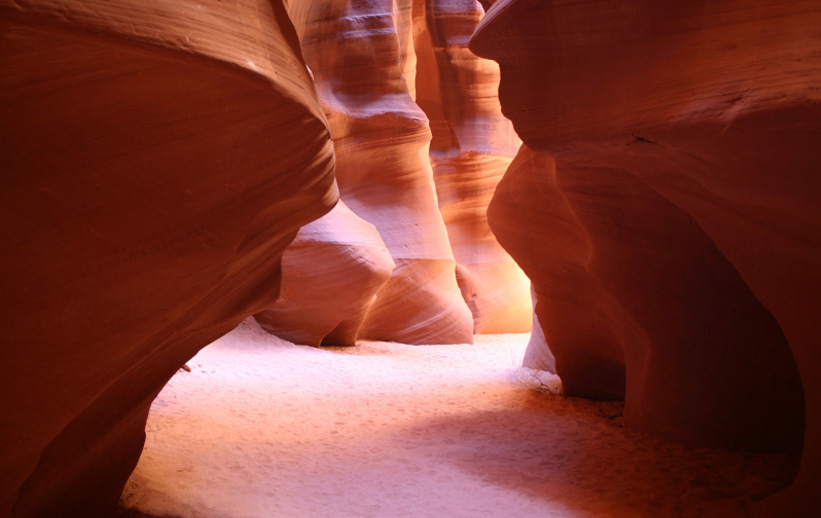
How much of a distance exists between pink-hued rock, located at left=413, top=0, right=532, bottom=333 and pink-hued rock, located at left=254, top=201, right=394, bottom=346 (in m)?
6.10

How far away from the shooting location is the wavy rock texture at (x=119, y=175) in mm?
2047

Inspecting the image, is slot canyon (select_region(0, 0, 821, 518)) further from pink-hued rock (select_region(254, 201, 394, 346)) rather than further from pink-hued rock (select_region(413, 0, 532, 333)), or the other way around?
pink-hued rock (select_region(413, 0, 532, 333))

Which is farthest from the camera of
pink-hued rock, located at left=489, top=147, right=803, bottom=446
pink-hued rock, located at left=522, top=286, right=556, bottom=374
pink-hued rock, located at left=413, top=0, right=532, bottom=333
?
pink-hued rock, located at left=413, top=0, right=532, bottom=333

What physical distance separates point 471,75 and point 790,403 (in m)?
13.6

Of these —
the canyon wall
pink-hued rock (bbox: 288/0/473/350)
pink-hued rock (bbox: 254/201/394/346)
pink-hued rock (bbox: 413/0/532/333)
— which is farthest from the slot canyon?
pink-hued rock (bbox: 413/0/532/333)

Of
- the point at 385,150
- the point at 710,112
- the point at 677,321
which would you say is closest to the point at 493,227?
the point at 677,321

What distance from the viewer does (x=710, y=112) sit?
305cm

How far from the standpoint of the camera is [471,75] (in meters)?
17.3

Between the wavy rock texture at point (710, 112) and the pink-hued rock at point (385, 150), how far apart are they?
837 centimetres

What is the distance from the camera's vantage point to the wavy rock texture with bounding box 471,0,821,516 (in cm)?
285

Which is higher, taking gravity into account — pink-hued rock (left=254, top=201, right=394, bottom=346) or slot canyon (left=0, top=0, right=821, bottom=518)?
slot canyon (left=0, top=0, right=821, bottom=518)

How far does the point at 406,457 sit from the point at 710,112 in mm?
3604

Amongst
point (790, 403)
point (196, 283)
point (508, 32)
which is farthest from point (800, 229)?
point (196, 283)

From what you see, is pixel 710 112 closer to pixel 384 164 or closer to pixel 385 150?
pixel 385 150
